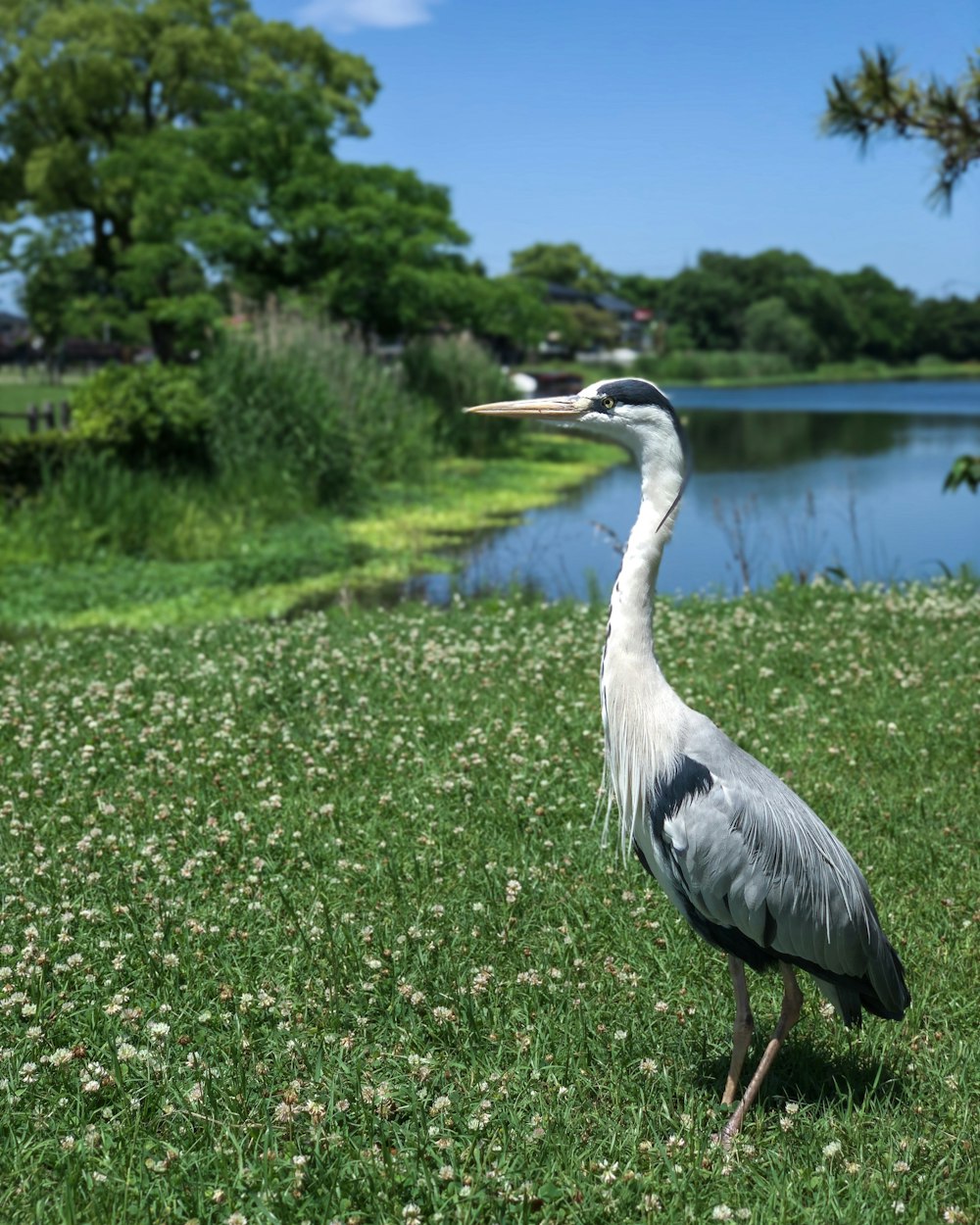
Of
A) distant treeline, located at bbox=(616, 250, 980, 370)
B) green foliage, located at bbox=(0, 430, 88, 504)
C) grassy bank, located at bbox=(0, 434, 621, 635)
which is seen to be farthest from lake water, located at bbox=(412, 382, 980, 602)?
distant treeline, located at bbox=(616, 250, 980, 370)

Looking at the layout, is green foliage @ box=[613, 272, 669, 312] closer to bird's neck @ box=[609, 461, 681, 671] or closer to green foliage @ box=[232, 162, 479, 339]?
green foliage @ box=[232, 162, 479, 339]

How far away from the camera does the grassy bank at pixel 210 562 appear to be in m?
12.9

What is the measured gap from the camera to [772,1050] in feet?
12.3

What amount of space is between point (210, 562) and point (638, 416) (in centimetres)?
1196

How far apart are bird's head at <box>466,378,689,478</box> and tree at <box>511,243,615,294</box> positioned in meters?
120

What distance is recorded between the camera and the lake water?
15516 mm

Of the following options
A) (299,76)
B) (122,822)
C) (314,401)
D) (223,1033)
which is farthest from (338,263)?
(223,1033)

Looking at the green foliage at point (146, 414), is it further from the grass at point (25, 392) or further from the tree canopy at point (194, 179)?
the grass at point (25, 392)

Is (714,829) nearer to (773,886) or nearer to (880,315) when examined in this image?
(773,886)

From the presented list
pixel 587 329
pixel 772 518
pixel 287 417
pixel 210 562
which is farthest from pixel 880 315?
pixel 210 562

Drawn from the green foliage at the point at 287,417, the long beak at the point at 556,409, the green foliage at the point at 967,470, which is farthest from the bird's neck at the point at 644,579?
the green foliage at the point at 287,417

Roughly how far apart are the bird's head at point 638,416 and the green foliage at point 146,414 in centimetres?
1389

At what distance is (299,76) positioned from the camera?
46.3 meters

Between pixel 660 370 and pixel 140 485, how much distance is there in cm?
7115
